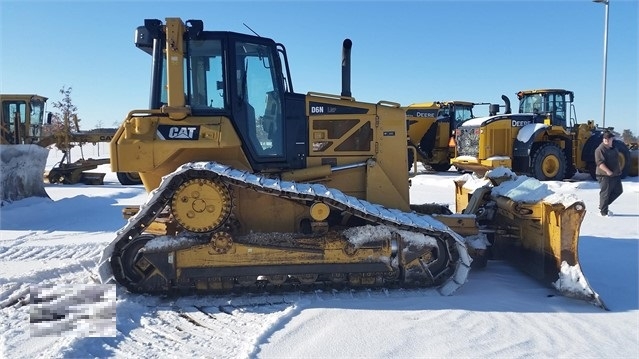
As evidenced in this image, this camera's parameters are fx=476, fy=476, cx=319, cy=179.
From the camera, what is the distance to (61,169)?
64.2 ft

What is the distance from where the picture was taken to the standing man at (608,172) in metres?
9.31

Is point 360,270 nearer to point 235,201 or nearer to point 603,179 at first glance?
point 235,201

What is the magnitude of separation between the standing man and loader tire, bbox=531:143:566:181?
6412 mm

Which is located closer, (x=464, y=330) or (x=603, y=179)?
(x=464, y=330)

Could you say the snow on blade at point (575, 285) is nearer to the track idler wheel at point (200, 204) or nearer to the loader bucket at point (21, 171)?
the track idler wheel at point (200, 204)

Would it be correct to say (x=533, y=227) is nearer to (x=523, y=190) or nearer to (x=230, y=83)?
(x=523, y=190)

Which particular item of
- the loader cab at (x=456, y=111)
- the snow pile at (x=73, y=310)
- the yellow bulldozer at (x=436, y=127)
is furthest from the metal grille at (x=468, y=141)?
the snow pile at (x=73, y=310)

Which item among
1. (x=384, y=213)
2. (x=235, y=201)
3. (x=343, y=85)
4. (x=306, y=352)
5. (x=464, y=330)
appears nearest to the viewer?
(x=306, y=352)

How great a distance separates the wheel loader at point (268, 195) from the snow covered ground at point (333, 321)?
254 mm

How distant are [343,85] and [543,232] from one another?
281 cm

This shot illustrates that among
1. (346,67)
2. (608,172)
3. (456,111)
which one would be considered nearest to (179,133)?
(346,67)

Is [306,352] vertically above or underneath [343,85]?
underneath

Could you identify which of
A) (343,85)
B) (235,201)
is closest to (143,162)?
(235,201)

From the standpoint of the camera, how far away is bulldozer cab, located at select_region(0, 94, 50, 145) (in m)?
19.2
